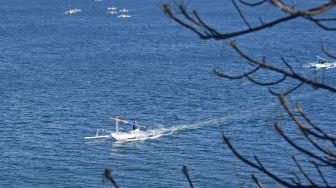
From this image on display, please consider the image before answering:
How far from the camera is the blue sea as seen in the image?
154 ft

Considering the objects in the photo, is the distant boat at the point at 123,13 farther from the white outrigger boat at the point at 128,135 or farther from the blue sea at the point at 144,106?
the white outrigger boat at the point at 128,135

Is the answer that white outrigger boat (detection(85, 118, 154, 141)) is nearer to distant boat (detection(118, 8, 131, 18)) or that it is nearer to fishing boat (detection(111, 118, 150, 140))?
fishing boat (detection(111, 118, 150, 140))

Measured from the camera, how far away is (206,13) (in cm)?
13388

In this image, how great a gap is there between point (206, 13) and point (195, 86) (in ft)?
212

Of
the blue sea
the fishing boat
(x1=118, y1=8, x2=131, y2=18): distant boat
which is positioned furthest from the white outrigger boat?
(x1=118, y1=8, x2=131, y2=18): distant boat

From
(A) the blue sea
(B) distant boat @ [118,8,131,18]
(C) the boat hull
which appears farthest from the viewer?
(B) distant boat @ [118,8,131,18]

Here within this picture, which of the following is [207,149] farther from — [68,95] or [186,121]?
[68,95]

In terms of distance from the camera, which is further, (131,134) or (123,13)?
(123,13)

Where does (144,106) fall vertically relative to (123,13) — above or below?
below

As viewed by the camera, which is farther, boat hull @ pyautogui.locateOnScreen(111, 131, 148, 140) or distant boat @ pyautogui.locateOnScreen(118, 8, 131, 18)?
distant boat @ pyautogui.locateOnScreen(118, 8, 131, 18)

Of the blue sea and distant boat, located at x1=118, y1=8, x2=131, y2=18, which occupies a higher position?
distant boat, located at x1=118, y1=8, x2=131, y2=18

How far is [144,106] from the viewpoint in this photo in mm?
63312

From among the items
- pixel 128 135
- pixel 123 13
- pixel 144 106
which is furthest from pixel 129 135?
pixel 123 13

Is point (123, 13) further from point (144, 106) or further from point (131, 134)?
point (131, 134)
